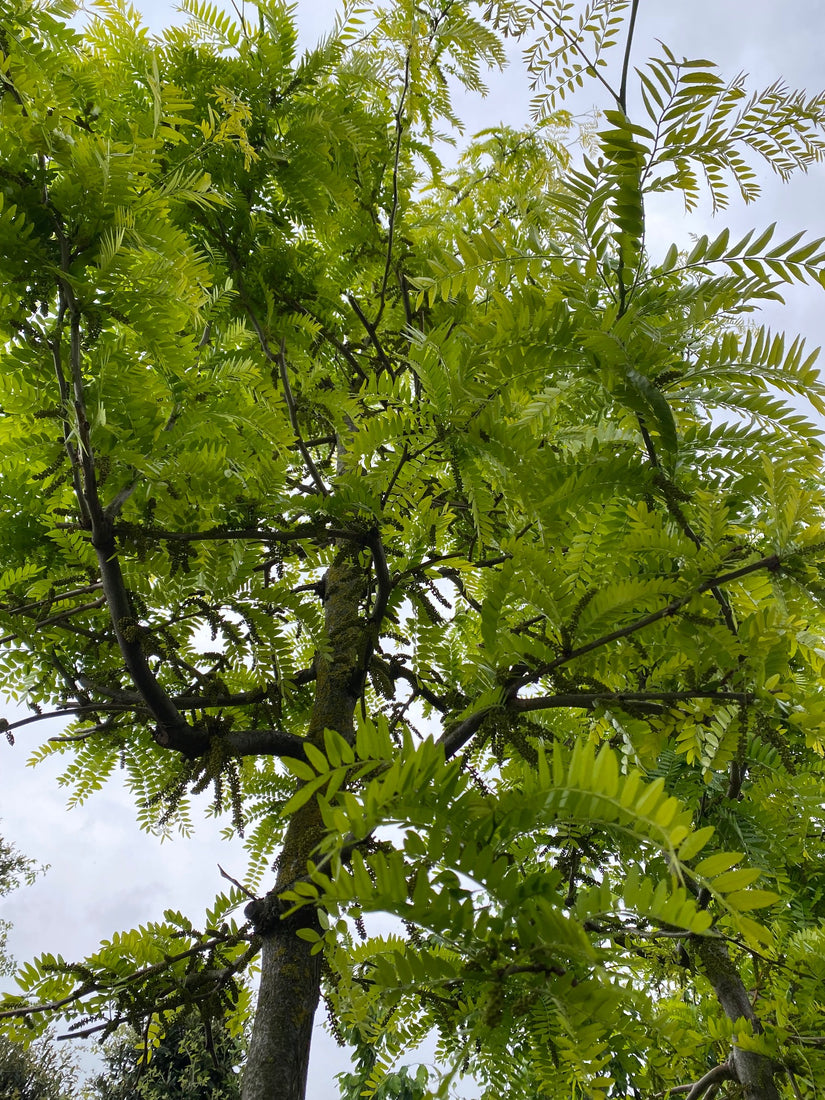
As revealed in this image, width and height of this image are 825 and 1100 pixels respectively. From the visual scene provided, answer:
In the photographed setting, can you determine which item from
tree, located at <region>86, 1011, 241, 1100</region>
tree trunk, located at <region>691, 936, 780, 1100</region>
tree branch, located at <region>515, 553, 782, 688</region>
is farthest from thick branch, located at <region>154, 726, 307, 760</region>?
tree, located at <region>86, 1011, 241, 1100</region>

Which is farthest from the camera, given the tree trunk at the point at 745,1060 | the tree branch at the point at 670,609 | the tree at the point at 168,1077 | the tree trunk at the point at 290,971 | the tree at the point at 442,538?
the tree at the point at 168,1077

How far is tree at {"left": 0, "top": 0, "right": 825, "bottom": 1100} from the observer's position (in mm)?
744

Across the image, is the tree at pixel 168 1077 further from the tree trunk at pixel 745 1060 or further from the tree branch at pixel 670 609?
the tree branch at pixel 670 609

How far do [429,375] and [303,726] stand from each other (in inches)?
85.1

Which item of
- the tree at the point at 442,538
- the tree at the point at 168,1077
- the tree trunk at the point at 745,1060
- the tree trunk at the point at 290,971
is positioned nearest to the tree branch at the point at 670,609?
the tree at the point at 442,538

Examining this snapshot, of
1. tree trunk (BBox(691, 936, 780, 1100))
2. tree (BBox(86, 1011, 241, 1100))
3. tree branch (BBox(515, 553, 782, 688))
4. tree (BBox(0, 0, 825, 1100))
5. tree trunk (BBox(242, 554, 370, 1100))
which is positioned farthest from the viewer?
tree (BBox(86, 1011, 241, 1100))

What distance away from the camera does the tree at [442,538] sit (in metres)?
0.74

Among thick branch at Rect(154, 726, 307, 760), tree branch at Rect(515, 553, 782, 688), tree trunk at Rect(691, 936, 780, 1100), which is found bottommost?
tree trunk at Rect(691, 936, 780, 1100)

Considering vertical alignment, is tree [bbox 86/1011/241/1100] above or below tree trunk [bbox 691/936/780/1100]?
above

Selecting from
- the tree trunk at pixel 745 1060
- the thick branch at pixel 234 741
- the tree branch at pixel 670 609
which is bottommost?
the tree trunk at pixel 745 1060

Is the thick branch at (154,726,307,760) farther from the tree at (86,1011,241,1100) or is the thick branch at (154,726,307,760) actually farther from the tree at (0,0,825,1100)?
the tree at (86,1011,241,1100)

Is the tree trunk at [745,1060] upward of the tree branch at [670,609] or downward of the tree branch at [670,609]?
downward

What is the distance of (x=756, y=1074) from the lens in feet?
6.59

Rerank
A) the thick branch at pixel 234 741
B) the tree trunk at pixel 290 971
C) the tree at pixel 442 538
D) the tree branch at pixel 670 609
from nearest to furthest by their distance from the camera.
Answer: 1. the tree at pixel 442 538
2. the tree branch at pixel 670 609
3. the tree trunk at pixel 290 971
4. the thick branch at pixel 234 741
